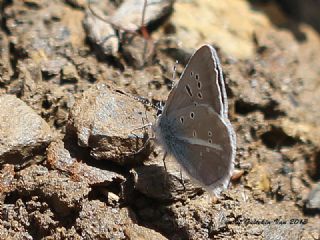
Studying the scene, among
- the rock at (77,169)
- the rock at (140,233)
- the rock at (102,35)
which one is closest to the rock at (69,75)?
the rock at (102,35)

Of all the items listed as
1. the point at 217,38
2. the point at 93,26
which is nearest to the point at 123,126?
the point at 93,26

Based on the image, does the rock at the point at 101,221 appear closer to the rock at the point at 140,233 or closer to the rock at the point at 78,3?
the rock at the point at 140,233

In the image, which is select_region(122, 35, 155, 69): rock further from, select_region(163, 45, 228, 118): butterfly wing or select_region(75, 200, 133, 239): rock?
select_region(75, 200, 133, 239): rock

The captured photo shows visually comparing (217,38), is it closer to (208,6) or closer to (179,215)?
(208,6)

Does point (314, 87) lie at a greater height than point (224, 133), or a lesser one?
lesser

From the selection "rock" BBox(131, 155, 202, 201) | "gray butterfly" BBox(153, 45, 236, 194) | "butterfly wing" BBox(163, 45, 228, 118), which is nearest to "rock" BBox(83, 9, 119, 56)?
"gray butterfly" BBox(153, 45, 236, 194)

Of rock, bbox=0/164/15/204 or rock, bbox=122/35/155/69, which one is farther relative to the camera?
rock, bbox=122/35/155/69

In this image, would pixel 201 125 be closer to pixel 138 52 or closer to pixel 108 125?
pixel 108 125
